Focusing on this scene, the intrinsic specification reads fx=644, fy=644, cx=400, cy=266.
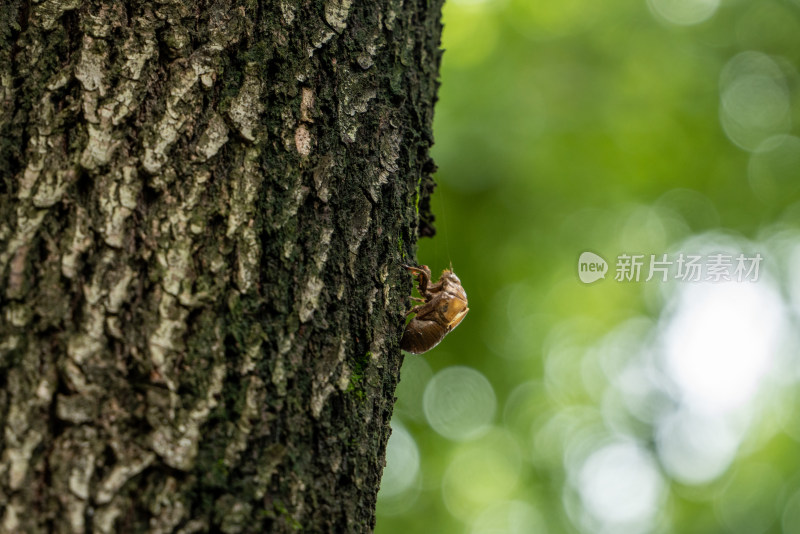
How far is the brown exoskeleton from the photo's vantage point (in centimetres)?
244

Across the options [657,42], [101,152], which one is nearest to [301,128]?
[101,152]

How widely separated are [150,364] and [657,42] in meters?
6.53

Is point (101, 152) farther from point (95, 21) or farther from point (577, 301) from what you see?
point (577, 301)

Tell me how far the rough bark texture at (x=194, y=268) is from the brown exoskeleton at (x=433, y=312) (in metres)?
0.61

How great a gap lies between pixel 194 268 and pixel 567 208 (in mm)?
5647

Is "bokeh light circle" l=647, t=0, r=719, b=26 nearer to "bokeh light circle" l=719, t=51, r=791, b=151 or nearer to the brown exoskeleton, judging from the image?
"bokeh light circle" l=719, t=51, r=791, b=151

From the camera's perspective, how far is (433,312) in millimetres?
2777

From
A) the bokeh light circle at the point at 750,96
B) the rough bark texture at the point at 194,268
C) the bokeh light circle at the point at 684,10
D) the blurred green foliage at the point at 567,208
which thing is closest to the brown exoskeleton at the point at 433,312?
the rough bark texture at the point at 194,268

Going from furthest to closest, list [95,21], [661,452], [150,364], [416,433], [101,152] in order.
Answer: [661,452] < [416,433] < [95,21] < [101,152] < [150,364]

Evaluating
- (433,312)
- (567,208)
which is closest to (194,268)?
(433,312)

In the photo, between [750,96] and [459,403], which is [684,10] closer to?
[750,96]

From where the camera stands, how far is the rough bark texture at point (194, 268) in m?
1.26

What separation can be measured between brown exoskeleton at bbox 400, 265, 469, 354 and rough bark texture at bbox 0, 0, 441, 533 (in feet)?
1.99

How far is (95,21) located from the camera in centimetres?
159
